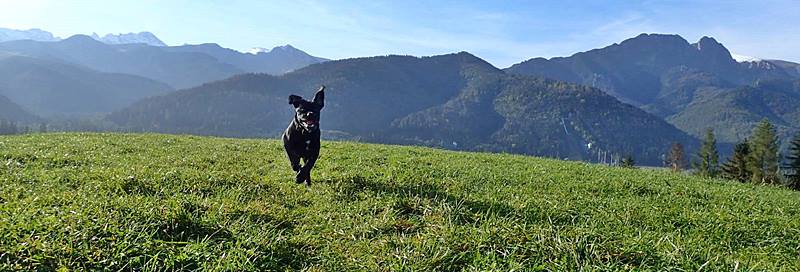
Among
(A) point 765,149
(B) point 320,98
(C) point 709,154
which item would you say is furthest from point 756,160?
(B) point 320,98

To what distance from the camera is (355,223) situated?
6734mm

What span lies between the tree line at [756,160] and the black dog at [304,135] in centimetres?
5234

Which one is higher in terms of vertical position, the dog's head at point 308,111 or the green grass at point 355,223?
the dog's head at point 308,111

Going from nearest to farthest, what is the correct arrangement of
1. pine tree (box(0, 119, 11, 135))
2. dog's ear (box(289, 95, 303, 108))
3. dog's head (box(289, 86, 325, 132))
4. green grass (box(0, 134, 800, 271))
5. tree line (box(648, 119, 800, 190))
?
green grass (box(0, 134, 800, 271))
dog's head (box(289, 86, 325, 132))
dog's ear (box(289, 95, 303, 108))
tree line (box(648, 119, 800, 190))
pine tree (box(0, 119, 11, 135))

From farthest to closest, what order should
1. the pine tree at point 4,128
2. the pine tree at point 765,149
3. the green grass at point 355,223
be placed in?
the pine tree at point 4,128
the pine tree at point 765,149
the green grass at point 355,223

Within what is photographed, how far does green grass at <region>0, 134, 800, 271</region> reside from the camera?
186 inches

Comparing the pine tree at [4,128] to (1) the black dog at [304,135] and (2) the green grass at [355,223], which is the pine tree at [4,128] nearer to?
(2) the green grass at [355,223]

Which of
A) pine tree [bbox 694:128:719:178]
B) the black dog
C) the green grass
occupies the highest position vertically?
the black dog

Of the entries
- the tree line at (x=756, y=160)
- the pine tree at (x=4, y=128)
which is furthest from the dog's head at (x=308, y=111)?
the pine tree at (x=4, y=128)

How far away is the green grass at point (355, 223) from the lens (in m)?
4.72

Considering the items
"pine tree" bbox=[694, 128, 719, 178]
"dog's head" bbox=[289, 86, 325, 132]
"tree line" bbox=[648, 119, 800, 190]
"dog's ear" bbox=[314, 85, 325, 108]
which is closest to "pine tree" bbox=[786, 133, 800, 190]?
"tree line" bbox=[648, 119, 800, 190]

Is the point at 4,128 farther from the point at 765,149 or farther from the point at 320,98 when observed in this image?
the point at 765,149

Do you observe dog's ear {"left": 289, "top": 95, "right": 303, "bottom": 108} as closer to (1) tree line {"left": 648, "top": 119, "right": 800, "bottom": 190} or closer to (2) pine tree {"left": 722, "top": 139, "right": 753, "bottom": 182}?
(1) tree line {"left": 648, "top": 119, "right": 800, "bottom": 190}

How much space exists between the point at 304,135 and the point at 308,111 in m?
0.58
